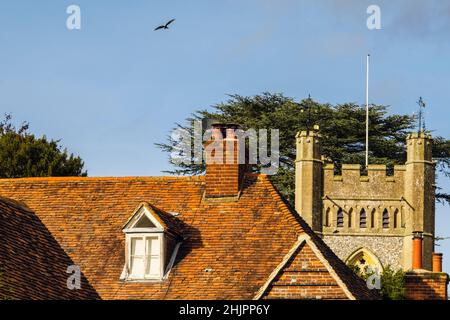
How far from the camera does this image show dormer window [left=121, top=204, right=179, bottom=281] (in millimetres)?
41875

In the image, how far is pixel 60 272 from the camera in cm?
4066

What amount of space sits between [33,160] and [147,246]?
29.6m

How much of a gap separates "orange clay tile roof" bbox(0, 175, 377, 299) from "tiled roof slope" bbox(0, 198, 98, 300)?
0.04 m

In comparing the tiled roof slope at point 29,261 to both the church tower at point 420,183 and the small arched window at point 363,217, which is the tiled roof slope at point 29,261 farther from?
the church tower at point 420,183

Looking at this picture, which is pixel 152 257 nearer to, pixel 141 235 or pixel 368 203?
pixel 141 235

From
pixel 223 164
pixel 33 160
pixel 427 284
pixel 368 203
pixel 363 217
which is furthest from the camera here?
pixel 363 217

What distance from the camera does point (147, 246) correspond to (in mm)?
42219

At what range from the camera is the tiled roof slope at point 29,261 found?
123ft

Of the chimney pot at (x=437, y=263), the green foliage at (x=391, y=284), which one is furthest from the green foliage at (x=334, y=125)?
the chimney pot at (x=437, y=263)

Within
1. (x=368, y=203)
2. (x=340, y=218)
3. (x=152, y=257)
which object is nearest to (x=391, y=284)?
(x=368, y=203)

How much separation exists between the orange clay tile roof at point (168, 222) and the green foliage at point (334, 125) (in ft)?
206

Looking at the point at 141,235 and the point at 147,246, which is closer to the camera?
the point at 147,246

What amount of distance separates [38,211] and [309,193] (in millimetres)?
59757

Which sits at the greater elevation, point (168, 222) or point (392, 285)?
point (168, 222)
